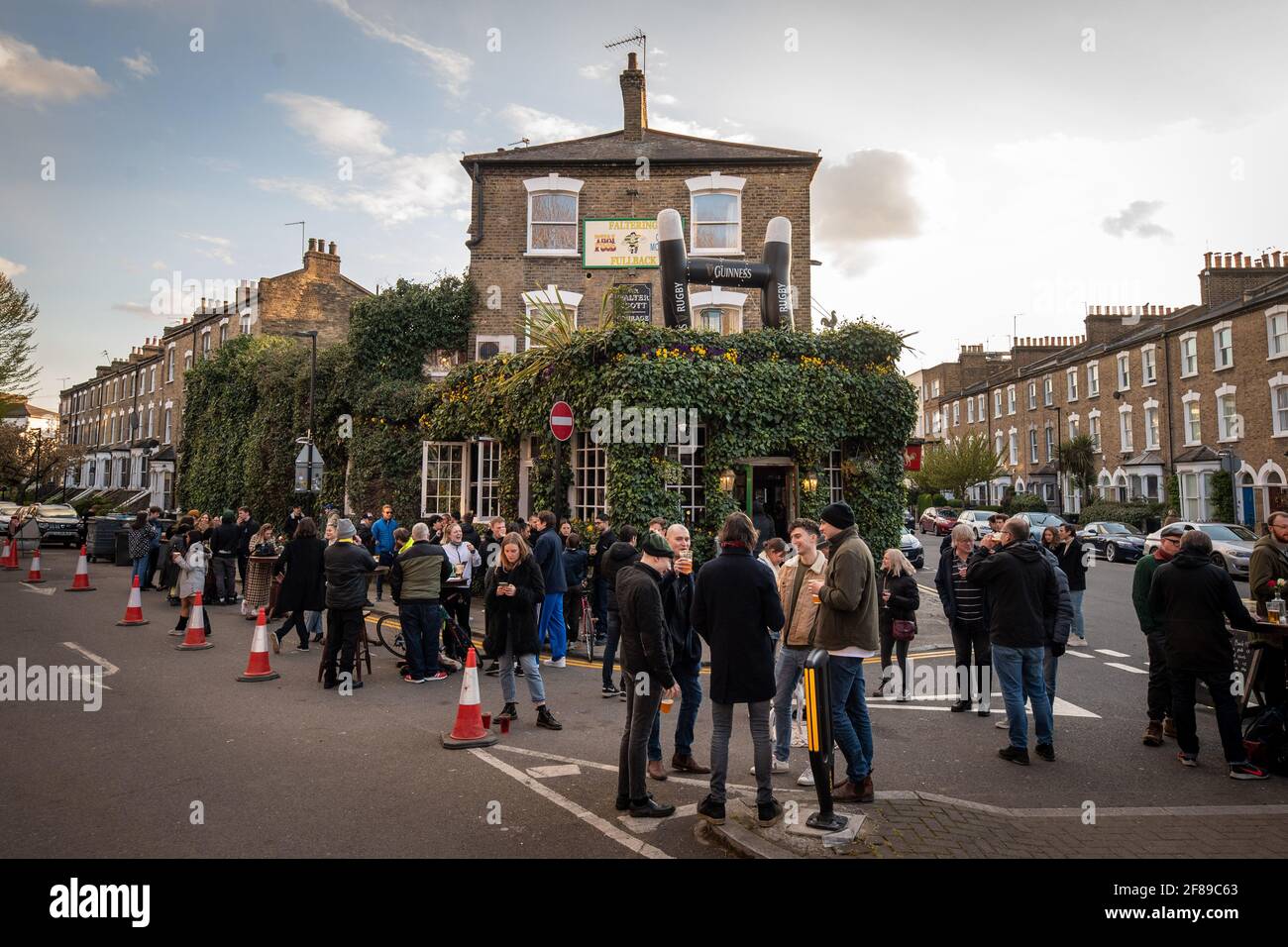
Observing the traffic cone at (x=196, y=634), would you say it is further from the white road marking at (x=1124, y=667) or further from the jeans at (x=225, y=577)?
the white road marking at (x=1124, y=667)

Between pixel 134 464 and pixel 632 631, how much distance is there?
50230 mm

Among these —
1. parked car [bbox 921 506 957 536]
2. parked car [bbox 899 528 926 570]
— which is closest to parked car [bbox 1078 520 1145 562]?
parked car [bbox 899 528 926 570]

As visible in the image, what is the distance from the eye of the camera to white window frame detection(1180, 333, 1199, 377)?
105ft

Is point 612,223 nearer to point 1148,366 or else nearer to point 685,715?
point 685,715

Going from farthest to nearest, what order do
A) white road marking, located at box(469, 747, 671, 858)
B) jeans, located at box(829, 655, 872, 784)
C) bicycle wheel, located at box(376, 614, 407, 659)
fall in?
bicycle wheel, located at box(376, 614, 407, 659) < jeans, located at box(829, 655, 872, 784) < white road marking, located at box(469, 747, 671, 858)

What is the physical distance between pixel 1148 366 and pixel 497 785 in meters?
39.8

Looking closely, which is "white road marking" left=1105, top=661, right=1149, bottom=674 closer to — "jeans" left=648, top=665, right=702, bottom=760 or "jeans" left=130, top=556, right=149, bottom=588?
"jeans" left=648, top=665, right=702, bottom=760

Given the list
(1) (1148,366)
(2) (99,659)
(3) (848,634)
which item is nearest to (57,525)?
(2) (99,659)

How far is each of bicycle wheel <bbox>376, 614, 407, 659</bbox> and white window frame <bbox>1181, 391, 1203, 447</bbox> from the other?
115ft

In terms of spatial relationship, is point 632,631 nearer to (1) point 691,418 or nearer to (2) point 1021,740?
(2) point 1021,740

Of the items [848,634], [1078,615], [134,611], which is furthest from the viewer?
[134,611]

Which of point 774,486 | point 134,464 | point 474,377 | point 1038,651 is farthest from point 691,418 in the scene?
point 134,464

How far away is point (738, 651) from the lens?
4.79 m
